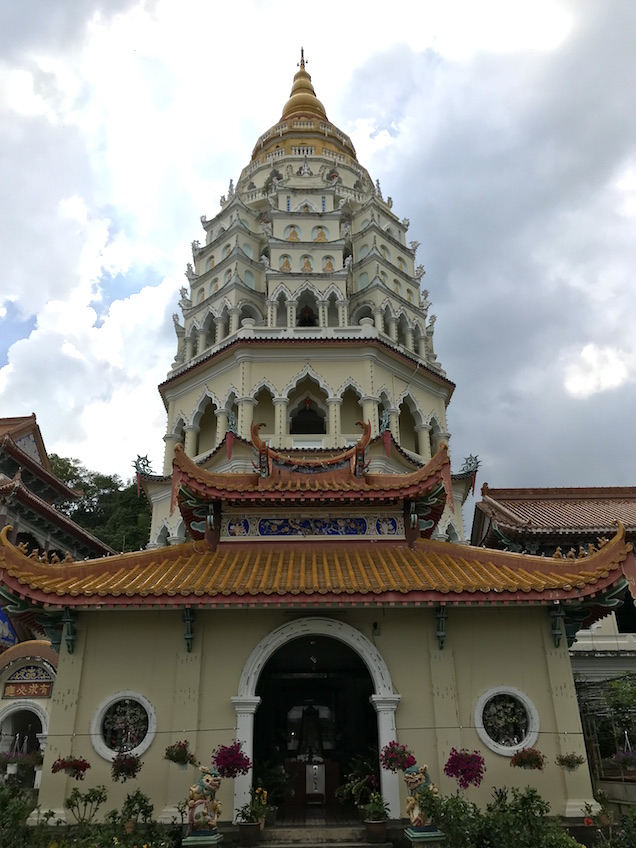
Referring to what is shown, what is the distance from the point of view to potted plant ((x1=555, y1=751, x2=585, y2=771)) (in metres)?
11.1

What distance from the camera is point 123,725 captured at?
1155cm

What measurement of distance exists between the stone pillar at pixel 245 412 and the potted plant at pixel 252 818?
45.0 ft

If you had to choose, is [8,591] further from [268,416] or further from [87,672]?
[268,416]

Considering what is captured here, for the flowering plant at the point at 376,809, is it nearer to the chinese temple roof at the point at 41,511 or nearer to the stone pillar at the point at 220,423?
the stone pillar at the point at 220,423

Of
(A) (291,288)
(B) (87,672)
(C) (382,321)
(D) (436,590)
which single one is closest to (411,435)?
(C) (382,321)

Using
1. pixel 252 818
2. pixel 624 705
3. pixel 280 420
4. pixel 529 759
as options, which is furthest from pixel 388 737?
pixel 280 420

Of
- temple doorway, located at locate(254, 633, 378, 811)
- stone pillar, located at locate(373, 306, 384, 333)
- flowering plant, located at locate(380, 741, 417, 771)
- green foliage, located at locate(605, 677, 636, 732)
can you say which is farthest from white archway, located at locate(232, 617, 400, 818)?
stone pillar, located at locate(373, 306, 384, 333)

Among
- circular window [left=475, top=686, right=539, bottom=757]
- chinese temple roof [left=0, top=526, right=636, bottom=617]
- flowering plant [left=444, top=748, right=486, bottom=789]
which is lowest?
flowering plant [left=444, top=748, right=486, bottom=789]

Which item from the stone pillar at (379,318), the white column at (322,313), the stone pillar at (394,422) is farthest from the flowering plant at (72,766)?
the stone pillar at (379,318)

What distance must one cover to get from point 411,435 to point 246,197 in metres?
14.5

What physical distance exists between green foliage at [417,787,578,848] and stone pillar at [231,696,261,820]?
312 centimetres

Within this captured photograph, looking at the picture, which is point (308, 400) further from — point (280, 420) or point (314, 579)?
point (314, 579)

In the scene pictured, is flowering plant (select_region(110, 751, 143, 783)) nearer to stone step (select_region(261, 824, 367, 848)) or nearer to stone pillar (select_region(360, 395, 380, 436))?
stone step (select_region(261, 824, 367, 848))

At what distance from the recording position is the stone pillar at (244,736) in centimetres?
1109
